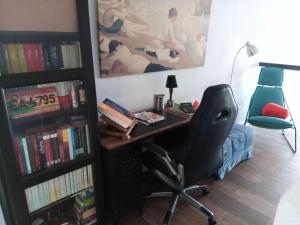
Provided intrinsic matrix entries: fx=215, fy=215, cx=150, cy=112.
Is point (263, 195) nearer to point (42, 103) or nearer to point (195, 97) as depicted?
point (195, 97)

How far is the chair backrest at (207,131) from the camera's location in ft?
4.34

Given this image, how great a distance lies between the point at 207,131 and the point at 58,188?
102 centimetres

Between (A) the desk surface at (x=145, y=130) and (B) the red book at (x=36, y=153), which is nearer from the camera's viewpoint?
(B) the red book at (x=36, y=153)

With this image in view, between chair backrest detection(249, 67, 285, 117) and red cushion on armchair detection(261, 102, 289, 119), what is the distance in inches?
5.0

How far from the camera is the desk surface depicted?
145 cm

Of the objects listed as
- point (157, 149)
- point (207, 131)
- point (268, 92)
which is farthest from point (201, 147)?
point (268, 92)

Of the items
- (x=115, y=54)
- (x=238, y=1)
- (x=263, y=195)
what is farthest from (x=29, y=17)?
(x=238, y=1)

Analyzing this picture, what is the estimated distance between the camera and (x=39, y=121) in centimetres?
129

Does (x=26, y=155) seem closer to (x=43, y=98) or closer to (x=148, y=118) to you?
(x=43, y=98)

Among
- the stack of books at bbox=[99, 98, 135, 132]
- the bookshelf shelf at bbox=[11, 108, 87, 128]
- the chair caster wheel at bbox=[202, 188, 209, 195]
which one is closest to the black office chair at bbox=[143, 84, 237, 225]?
the stack of books at bbox=[99, 98, 135, 132]

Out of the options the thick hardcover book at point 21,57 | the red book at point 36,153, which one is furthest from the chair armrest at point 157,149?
the thick hardcover book at point 21,57

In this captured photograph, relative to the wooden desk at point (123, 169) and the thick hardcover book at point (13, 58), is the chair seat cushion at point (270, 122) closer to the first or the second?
the wooden desk at point (123, 169)

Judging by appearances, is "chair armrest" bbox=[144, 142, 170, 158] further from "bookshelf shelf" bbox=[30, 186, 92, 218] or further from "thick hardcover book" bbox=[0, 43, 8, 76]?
"thick hardcover book" bbox=[0, 43, 8, 76]

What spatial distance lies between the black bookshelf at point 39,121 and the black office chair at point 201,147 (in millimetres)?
454
